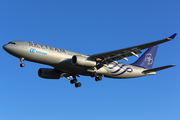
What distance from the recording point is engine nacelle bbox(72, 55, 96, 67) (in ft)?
94.7

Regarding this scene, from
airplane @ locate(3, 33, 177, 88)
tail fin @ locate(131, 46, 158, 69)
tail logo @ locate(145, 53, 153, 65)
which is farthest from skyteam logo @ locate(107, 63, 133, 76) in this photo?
tail logo @ locate(145, 53, 153, 65)

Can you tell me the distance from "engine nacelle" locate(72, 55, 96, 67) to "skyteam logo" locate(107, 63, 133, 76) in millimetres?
3525

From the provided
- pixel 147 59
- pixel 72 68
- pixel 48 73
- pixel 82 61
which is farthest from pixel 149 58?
pixel 48 73

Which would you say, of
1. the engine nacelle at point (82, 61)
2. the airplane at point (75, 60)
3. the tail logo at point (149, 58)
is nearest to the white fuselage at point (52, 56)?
the airplane at point (75, 60)

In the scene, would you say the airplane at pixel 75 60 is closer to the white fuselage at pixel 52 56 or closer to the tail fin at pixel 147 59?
the white fuselage at pixel 52 56

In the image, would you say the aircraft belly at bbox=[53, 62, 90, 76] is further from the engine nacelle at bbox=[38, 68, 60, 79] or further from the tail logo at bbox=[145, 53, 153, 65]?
the tail logo at bbox=[145, 53, 153, 65]

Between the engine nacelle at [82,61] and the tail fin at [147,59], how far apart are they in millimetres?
10484

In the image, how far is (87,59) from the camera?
97.9 feet

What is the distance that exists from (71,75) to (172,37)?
53.3 feet

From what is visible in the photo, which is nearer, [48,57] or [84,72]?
[48,57]

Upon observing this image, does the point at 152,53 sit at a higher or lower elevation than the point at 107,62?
higher

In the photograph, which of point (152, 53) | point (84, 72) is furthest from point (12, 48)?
point (152, 53)

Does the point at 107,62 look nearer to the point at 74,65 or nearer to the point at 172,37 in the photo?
the point at 74,65

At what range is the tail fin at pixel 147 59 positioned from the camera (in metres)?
37.8
